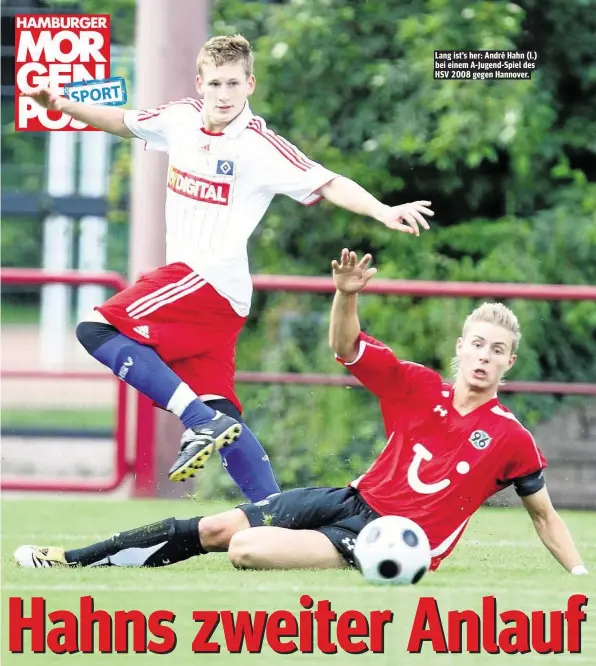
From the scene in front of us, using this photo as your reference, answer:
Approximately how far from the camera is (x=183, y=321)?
209 inches

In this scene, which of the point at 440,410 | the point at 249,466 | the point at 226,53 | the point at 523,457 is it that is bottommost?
the point at 249,466

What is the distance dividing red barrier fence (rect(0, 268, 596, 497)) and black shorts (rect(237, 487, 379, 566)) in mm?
3178

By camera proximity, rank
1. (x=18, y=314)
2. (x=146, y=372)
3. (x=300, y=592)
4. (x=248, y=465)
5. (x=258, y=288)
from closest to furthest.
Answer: (x=300, y=592), (x=146, y=372), (x=248, y=465), (x=258, y=288), (x=18, y=314)

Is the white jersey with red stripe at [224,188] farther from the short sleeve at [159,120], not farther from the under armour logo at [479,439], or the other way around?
the under armour logo at [479,439]

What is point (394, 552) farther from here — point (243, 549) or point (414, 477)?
point (243, 549)

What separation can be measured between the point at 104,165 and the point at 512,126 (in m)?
3.81

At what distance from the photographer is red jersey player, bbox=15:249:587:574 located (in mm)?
4824

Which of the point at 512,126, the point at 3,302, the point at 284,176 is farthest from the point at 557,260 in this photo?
the point at 284,176

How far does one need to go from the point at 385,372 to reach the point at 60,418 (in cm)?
679

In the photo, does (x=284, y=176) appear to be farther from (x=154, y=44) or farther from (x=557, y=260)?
(x=557, y=260)

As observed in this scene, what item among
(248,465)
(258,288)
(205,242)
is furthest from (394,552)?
(258,288)

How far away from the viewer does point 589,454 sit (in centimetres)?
874

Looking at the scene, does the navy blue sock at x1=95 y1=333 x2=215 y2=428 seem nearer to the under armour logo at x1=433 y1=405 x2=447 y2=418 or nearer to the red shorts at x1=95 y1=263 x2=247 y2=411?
the red shorts at x1=95 y1=263 x2=247 y2=411

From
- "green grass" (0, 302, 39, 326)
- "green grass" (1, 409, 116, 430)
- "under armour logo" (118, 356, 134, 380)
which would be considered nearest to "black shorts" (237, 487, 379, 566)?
"under armour logo" (118, 356, 134, 380)
